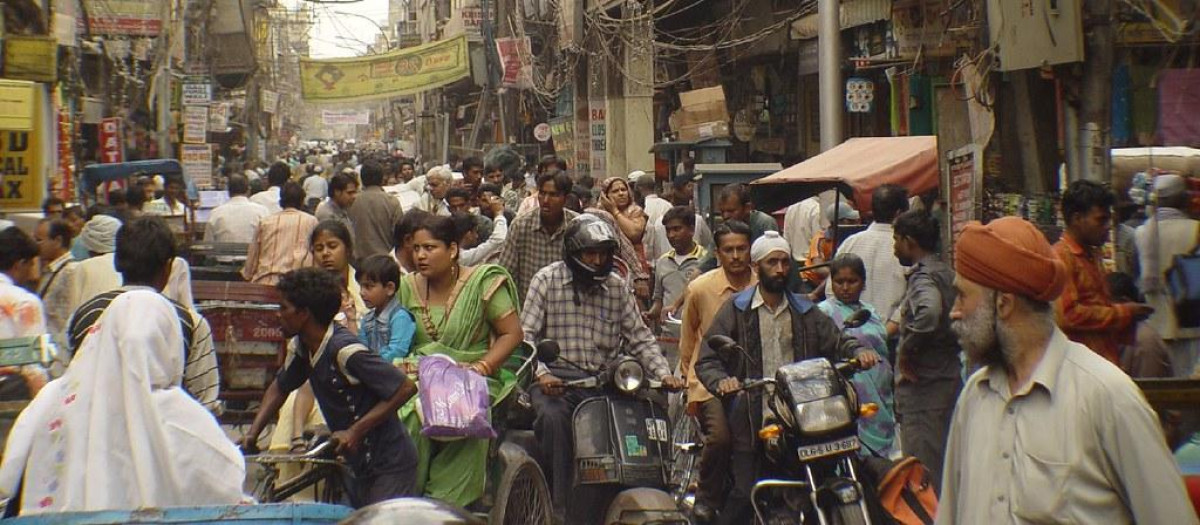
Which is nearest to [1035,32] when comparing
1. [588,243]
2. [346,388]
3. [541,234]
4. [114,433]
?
[541,234]

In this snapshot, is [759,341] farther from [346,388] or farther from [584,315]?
[346,388]

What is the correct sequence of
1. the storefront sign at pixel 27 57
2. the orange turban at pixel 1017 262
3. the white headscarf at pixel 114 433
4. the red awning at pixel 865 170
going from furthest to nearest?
1. the storefront sign at pixel 27 57
2. the red awning at pixel 865 170
3. the white headscarf at pixel 114 433
4. the orange turban at pixel 1017 262

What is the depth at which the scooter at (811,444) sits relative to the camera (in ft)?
18.8

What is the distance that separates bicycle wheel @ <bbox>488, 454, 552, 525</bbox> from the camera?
6.36m

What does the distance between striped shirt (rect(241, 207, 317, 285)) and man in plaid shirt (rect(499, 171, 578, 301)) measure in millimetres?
2017

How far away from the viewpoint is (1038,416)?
3.30m

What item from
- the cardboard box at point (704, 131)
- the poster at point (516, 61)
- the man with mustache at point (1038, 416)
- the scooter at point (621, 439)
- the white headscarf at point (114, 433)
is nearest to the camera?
the man with mustache at point (1038, 416)

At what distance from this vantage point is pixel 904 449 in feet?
25.8

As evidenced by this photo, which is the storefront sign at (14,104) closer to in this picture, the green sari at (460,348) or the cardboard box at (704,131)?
the green sari at (460,348)

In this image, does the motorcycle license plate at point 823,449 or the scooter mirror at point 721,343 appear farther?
the scooter mirror at point 721,343

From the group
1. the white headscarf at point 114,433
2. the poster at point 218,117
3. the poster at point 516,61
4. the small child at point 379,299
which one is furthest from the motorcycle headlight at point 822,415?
the poster at point 218,117

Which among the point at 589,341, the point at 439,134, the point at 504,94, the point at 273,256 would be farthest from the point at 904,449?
the point at 439,134

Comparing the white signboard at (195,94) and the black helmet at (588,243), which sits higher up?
the white signboard at (195,94)

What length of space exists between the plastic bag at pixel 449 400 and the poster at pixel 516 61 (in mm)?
27361
